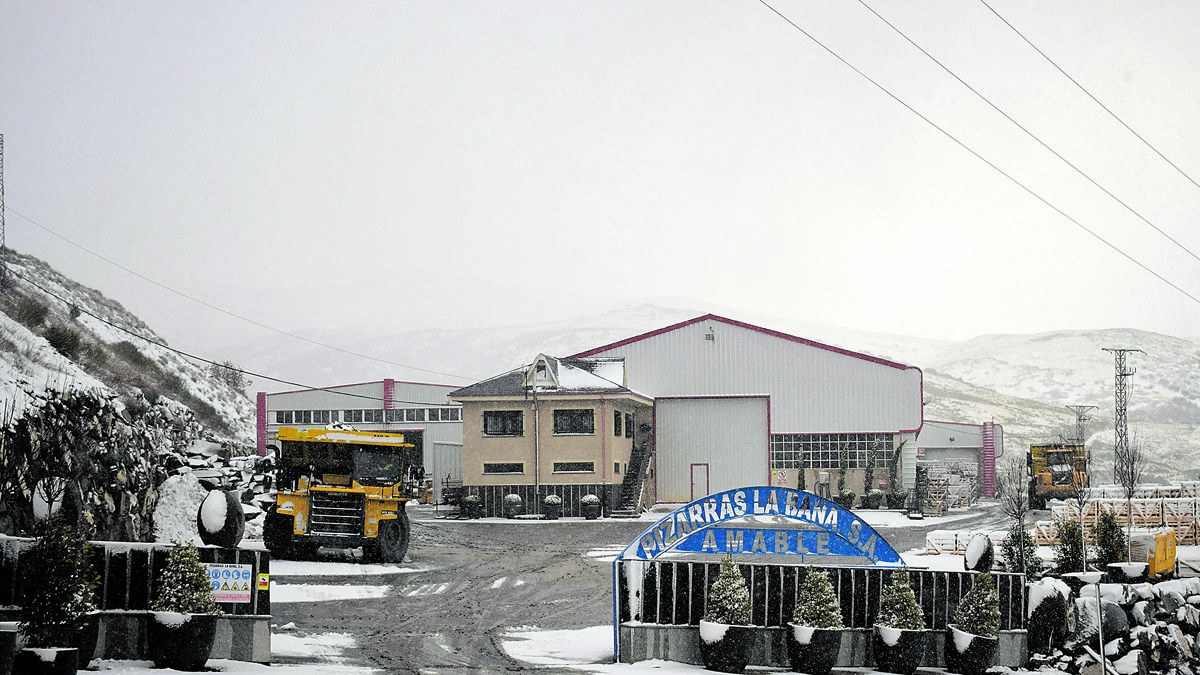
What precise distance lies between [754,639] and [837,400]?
39.9 metres

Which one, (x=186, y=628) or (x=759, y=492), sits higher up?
(x=759, y=492)

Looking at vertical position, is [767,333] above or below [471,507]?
above

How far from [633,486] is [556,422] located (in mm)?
4811

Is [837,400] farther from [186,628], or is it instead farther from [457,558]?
[186,628]

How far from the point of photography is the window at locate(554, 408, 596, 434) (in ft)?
156

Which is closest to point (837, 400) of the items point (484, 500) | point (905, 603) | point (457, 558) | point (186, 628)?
point (484, 500)

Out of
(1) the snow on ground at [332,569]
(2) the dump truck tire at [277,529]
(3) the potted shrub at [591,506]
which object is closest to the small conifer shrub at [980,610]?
(1) the snow on ground at [332,569]

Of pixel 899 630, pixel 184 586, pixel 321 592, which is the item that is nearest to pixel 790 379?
pixel 321 592

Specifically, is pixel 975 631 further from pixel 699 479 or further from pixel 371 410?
pixel 371 410

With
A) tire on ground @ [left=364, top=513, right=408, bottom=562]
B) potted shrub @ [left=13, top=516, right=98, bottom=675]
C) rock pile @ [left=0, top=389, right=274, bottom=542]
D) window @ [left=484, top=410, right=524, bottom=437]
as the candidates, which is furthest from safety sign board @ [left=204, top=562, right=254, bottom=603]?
window @ [left=484, top=410, right=524, bottom=437]

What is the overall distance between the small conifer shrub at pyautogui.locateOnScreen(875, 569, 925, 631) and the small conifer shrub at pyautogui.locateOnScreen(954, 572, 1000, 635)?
31.9 inches

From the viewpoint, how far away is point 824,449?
178 feet

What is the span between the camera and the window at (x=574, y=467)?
47031 mm

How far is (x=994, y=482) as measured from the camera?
79000mm
